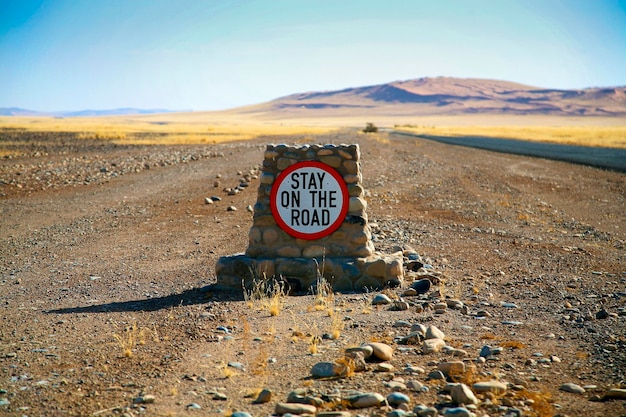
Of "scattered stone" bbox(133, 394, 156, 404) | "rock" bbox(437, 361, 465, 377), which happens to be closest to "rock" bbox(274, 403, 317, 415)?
"scattered stone" bbox(133, 394, 156, 404)

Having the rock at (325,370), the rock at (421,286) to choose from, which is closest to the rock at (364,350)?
the rock at (325,370)

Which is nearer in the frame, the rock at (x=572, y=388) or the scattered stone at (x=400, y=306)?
the rock at (x=572, y=388)

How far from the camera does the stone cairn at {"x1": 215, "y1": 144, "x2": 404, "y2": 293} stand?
827cm

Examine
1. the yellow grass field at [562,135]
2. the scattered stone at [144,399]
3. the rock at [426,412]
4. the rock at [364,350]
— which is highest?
the yellow grass field at [562,135]

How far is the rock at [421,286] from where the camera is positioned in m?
8.24

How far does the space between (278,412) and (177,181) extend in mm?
17943

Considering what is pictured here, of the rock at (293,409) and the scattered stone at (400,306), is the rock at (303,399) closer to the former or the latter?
the rock at (293,409)

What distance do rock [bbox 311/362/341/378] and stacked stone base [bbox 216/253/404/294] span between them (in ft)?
8.87

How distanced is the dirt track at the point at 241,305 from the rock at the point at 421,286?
0.16 m

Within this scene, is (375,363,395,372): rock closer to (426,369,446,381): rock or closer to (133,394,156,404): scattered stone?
(426,369,446,381): rock

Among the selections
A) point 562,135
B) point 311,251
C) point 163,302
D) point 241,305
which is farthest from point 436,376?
point 562,135

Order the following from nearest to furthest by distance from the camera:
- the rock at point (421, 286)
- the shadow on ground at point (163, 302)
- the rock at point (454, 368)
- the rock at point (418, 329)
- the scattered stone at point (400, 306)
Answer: the rock at point (454, 368)
the rock at point (418, 329)
the scattered stone at point (400, 306)
the shadow on ground at point (163, 302)
the rock at point (421, 286)

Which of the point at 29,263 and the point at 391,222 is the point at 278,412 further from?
the point at 391,222

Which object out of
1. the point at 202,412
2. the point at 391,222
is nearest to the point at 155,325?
the point at 202,412
